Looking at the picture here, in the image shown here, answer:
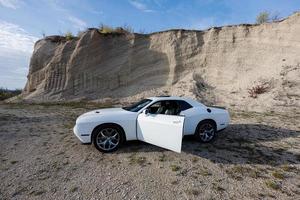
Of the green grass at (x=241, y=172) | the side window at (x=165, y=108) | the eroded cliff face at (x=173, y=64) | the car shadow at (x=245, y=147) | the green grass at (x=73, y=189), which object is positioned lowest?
the green grass at (x=73, y=189)

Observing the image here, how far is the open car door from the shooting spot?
5.73 meters

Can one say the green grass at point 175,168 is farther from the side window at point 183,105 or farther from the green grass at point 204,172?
the side window at point 183,105

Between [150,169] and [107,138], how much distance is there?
5.06 ft

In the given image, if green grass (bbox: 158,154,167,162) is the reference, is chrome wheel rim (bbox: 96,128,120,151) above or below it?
above

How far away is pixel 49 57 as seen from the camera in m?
21.8

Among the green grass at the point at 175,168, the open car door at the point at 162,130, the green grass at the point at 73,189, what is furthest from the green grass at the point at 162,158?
the green grass at the point at 73,189

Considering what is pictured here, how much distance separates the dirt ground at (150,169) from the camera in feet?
14.9

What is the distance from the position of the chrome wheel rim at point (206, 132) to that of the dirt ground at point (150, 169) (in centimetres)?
27

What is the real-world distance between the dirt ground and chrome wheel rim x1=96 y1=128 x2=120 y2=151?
201 mm

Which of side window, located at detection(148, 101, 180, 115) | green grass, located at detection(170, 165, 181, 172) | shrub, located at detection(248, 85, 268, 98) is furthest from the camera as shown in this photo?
shrub, located at detection(248, 85, 268, 98)

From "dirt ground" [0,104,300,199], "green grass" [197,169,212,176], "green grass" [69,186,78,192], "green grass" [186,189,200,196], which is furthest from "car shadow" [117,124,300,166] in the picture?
"green grass" [69,186,78,192]

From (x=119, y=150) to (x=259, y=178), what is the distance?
10.6 feet

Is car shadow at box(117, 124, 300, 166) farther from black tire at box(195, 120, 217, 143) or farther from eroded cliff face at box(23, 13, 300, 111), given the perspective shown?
eroded cliff face at box(23, 13, 300, 111)

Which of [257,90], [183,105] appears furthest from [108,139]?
[257,90]
